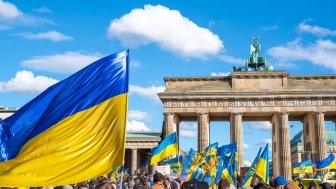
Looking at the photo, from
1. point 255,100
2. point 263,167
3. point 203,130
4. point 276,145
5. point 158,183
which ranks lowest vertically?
point 158,183

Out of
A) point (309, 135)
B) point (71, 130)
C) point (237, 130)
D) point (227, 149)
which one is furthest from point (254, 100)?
point (71, 130)

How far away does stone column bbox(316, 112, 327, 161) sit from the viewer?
214 feet

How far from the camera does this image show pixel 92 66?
7809 millimetres

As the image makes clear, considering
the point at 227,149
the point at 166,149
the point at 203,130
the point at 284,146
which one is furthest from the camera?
the point at 203,130

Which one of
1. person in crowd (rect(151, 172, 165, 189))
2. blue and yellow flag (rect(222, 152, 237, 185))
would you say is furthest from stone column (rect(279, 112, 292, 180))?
person in crowd (rect(151, 172, 165, 189))

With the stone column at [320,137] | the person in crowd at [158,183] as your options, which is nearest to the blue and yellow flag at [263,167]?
the person in crowd at [158,183]

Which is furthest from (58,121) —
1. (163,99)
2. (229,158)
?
(163,99)

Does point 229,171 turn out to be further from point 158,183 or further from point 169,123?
point 169,123

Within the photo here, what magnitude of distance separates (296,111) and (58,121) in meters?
63.2

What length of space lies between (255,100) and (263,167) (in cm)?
5034

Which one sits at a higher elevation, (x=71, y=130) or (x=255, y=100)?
(x=255, y=100)

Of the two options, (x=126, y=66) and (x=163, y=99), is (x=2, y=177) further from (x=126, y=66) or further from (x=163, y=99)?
(x=163, y=99)

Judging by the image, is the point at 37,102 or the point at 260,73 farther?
the point at 260,73

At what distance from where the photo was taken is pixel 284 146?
218ft
